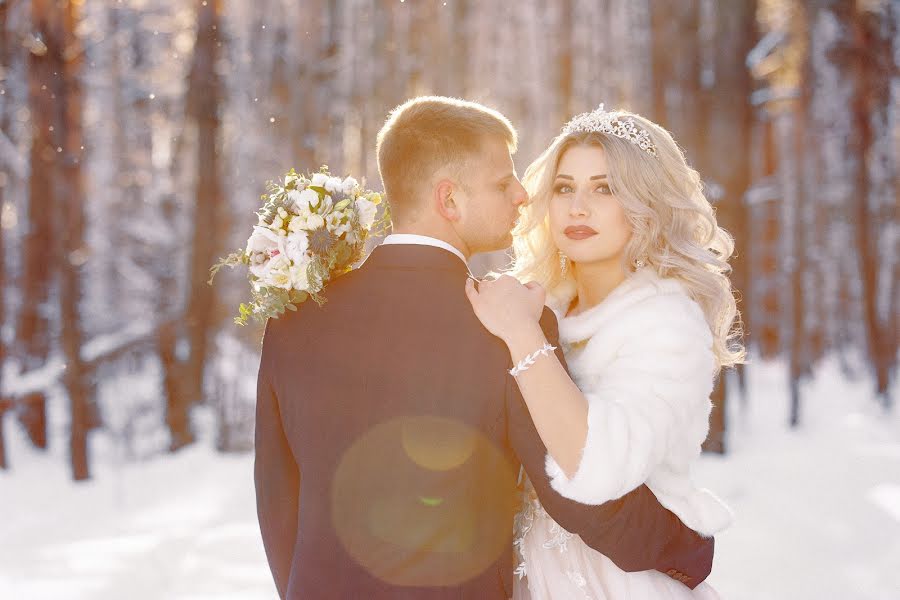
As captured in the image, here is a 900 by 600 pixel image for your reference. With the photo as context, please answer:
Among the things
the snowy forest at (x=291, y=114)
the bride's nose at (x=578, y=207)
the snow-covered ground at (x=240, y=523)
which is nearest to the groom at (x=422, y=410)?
the bride's nose at (x=578, y=207)

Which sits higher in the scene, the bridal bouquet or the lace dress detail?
the bridal bouquet

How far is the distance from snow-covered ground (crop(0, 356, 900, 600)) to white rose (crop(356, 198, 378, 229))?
13.1ft

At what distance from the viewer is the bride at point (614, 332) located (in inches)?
88.1

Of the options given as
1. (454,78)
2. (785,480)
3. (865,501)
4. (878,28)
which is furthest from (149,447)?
(878,28)

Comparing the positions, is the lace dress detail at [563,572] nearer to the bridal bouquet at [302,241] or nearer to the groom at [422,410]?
the groom at [422,410]

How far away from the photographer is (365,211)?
2670 millimetres

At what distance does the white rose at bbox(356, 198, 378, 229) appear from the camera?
2.66 m

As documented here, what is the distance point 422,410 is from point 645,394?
2.23 feet

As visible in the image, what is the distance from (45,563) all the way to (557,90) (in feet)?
26.4

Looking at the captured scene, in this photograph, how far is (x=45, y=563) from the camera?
6.65 meters

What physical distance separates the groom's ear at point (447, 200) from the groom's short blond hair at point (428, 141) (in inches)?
1.8

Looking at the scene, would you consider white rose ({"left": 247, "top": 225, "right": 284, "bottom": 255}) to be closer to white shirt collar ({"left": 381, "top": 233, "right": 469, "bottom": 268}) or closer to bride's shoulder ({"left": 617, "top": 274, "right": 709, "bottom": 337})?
white shirt collar ({"left": 381, "top": 233, "right": 469, "bottom": 268})

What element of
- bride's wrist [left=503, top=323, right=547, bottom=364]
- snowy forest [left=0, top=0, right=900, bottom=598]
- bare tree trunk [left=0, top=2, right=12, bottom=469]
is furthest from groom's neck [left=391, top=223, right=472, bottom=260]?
bare tree trunk [left=0, top=2, right=12, bottom=469]

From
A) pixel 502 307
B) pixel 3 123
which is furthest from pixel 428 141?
pixel 3 123
